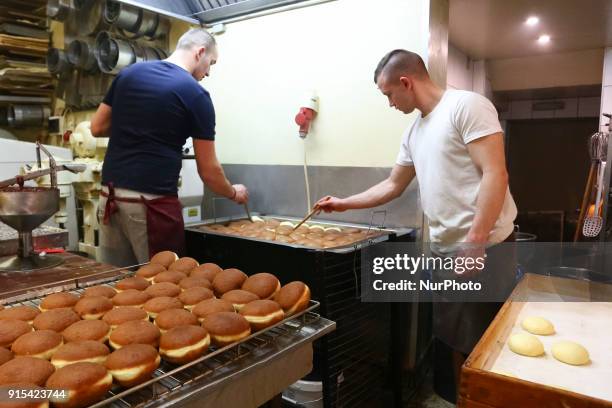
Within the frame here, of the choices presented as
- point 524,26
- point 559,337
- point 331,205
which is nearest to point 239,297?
point 559,337

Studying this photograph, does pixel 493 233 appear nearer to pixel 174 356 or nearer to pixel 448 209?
pixel 448 209

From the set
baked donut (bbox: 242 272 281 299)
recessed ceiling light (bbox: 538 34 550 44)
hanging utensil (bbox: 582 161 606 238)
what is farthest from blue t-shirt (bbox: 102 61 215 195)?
recessed ceiling light (bbox: 538 34 550 44)

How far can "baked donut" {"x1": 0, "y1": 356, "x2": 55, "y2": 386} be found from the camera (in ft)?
2.42

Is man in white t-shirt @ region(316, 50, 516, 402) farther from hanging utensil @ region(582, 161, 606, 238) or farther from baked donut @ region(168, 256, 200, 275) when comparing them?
hanging utensil @ region(582, 161, 606, 238)

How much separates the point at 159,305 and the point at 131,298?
85 millimetres

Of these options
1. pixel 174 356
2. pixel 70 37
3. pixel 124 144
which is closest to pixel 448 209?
pixel 174 356

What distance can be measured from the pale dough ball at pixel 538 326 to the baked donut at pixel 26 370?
3.78 ft

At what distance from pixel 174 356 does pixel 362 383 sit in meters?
1.29

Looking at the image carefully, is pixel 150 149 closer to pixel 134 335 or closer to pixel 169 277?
pixel 169 277

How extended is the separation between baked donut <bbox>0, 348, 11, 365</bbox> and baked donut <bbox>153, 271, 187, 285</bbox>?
1.37ft

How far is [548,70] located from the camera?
442 centimetres

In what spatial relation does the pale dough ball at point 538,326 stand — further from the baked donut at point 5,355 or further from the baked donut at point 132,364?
the baked donut at point 5,355

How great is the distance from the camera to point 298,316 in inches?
41.3

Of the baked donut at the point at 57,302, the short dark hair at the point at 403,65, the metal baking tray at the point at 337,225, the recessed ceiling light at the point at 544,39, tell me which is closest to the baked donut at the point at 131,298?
the baked donut at the point at 57,302
